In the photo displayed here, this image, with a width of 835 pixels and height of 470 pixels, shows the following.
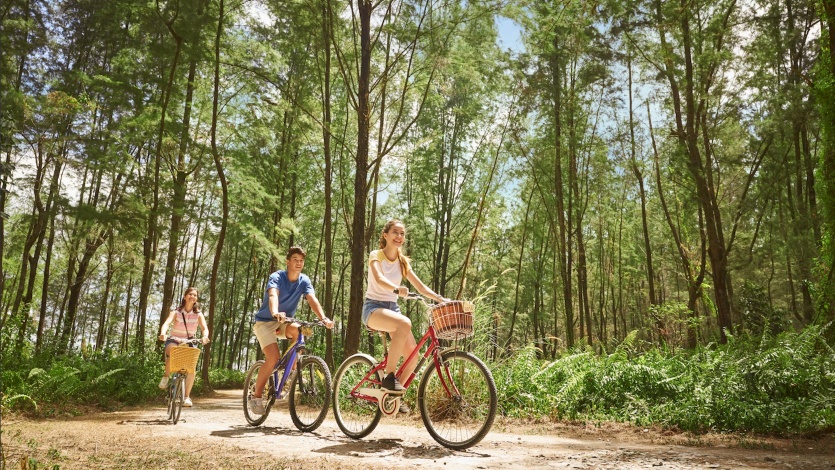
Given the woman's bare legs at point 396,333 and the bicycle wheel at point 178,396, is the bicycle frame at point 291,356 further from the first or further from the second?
the bicycle wheel at point 178,396

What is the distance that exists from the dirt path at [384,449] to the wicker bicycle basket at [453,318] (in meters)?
1.02

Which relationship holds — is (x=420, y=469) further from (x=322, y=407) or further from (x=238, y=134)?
(x=238, y=134)

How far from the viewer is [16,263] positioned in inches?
926

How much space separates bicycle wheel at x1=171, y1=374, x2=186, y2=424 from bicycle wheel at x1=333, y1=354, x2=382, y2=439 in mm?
2894

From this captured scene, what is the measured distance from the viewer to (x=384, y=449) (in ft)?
16.5

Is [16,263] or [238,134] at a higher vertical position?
[238,134]

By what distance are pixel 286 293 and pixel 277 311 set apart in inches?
18.3

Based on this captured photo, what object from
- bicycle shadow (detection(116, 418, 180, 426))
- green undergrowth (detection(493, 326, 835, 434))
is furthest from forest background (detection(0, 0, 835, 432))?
bicycle shadow (detection(116, 418, 180, 426))

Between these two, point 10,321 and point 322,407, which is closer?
point 322,407

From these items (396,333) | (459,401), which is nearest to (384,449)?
(459,401)

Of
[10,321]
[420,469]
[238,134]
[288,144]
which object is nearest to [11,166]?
[420,469]

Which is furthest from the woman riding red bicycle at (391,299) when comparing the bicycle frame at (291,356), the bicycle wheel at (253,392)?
the bicycle wheel at (253,392)

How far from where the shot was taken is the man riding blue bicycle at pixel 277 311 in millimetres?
6422

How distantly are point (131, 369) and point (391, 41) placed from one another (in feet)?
30.6
